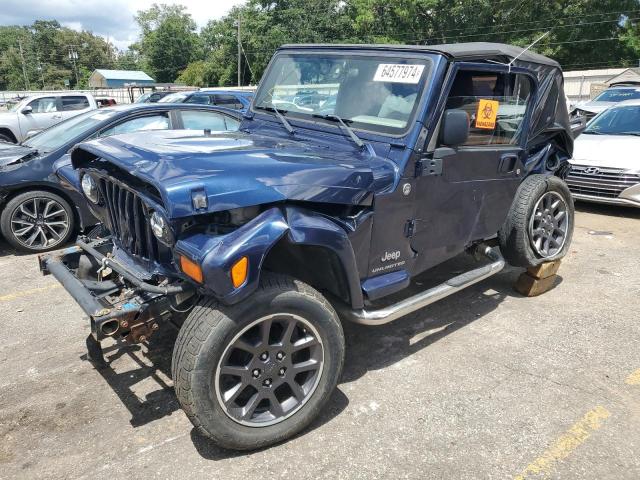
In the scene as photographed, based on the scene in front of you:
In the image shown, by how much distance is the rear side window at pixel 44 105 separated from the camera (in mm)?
14305

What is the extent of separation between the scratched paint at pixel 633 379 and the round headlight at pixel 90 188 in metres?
3.66

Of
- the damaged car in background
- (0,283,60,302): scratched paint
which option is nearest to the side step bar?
(0,283,60,302): scratched paint

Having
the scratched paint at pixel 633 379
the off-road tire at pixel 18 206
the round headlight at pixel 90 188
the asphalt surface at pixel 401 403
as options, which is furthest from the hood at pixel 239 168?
the off-road tire at pixel 18 206

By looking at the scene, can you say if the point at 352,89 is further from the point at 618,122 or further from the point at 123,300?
the point at 618,122

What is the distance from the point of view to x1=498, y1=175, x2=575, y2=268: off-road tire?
4.33m

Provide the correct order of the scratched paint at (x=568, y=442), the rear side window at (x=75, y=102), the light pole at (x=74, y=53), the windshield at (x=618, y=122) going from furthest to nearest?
the light pole at (x=74, y=53) < the rear side window at (x=75, y=102) < the windshield at (x=618, y=122) < the scratched paint at (x=568, y=442)

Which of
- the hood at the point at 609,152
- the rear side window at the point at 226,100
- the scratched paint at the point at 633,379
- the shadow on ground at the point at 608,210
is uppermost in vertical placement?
the rear side window at the point at 226,100

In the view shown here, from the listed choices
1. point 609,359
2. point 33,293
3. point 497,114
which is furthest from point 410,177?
point 33,293

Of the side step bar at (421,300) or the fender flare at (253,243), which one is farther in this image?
the side step bar at (421,300)

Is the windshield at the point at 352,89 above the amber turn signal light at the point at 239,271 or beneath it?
above

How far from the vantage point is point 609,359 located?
Answer: 12.1ft

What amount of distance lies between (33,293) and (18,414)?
205 centimetres

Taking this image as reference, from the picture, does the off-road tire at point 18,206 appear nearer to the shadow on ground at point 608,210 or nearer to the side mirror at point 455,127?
the side mirror at point 455,127

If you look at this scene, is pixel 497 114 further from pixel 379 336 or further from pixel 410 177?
pixel 379 336
